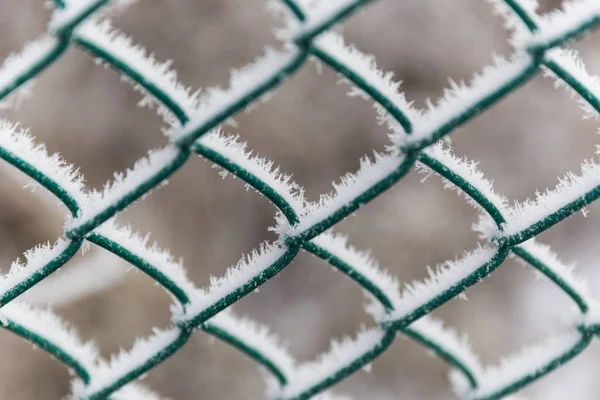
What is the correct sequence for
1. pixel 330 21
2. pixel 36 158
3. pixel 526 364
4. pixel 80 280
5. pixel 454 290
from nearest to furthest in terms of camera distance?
pixel 330 21, pixel 36 158, pixel 454 290, pixel 526 364, pixel 80 280

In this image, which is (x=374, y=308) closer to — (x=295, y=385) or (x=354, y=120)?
(x=295, y=385)

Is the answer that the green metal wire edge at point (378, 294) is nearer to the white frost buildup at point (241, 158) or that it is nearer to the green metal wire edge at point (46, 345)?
the white frost buildup at point (241, 158)

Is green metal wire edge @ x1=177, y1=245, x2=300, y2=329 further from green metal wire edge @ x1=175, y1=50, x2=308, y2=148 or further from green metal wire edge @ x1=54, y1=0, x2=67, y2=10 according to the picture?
green metal wire edge @ x1=54, y1=0, x2=67, y2=10

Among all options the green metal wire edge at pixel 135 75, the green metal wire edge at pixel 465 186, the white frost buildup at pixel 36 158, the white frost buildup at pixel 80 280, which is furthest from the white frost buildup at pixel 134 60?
the white frost buildup at pixel 80 280

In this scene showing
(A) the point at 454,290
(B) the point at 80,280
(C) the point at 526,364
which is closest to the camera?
(A) the point at 454,290

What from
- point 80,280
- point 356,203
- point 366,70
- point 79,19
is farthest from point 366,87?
point 80,280

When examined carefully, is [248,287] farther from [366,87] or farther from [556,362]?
[556,362]

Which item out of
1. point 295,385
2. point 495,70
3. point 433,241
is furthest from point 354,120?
point 495,70
